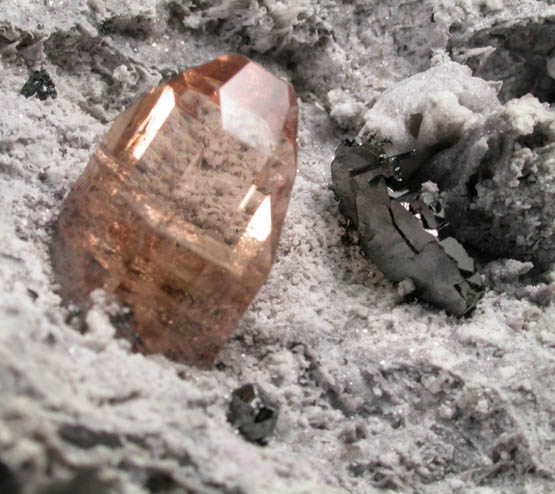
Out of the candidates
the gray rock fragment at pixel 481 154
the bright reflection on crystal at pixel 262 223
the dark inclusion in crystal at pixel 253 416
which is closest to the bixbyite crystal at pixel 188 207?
the bright reflection on crystal at pixel 262 223

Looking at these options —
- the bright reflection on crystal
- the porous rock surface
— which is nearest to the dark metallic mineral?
the porous rock surface

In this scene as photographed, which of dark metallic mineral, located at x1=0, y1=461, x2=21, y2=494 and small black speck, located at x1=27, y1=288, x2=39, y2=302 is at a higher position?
dark metallic mineral, located at x1=0, y1=461, x2=21, y2=494

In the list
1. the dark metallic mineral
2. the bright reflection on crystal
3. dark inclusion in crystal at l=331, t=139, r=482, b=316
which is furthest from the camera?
dark inclusion in crystal at l=331, t=139, r=482, b=316

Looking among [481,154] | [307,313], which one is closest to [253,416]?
[307,313]

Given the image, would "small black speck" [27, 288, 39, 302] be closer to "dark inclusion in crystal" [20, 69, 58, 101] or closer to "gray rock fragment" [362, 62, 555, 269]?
"dark inclusion in crystal" [20, 69, 58, 101]

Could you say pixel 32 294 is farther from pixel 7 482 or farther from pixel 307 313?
pixel 307 313

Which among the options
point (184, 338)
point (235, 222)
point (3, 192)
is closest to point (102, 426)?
point (184, 338)

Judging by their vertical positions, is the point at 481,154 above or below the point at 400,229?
above
